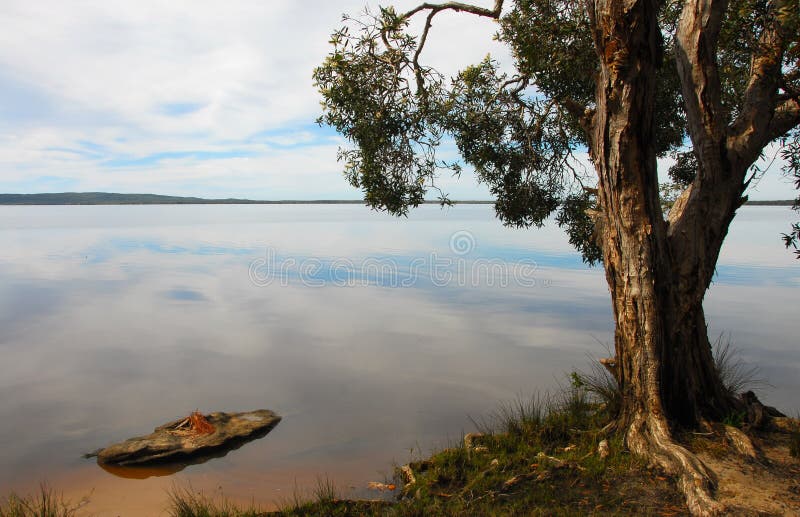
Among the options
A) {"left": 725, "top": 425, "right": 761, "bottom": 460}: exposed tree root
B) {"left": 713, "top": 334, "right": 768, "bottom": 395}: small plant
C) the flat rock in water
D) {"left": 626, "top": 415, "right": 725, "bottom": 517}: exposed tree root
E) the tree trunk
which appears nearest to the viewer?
{"left": 626, "top": 415, "right": 725, "bottom": 517}: exposed tree root

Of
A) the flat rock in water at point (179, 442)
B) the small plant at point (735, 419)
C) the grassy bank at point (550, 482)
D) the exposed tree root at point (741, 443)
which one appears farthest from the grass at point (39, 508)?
the small plant at point (735, 419)

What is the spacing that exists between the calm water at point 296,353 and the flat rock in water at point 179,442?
30 cm

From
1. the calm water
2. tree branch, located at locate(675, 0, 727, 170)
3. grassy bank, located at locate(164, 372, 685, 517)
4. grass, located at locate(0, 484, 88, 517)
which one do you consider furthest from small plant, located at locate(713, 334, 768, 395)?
grass, located at locate(0, 484, 88, 517)

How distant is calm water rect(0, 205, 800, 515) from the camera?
9.44 m

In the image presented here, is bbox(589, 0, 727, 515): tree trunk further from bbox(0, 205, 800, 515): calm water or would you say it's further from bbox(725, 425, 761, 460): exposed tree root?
bbox(0, 205, 800, 515): calm water

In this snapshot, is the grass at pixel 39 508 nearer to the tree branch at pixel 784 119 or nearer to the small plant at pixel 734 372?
the small plant at pixel 734 372

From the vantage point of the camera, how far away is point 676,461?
6.04m

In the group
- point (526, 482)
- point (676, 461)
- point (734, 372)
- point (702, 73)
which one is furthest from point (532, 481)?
point (734, 372)

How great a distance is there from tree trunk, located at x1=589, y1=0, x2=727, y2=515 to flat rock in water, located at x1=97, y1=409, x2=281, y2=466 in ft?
21.2

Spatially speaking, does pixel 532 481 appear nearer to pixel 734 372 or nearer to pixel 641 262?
pixel 641 262

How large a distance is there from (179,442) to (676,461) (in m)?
7.48

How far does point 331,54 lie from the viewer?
9.58 meters

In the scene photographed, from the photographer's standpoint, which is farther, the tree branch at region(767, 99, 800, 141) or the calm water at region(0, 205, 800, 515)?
the calm water at region(0, 205, 800, 515)

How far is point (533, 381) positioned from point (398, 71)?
8.41m
